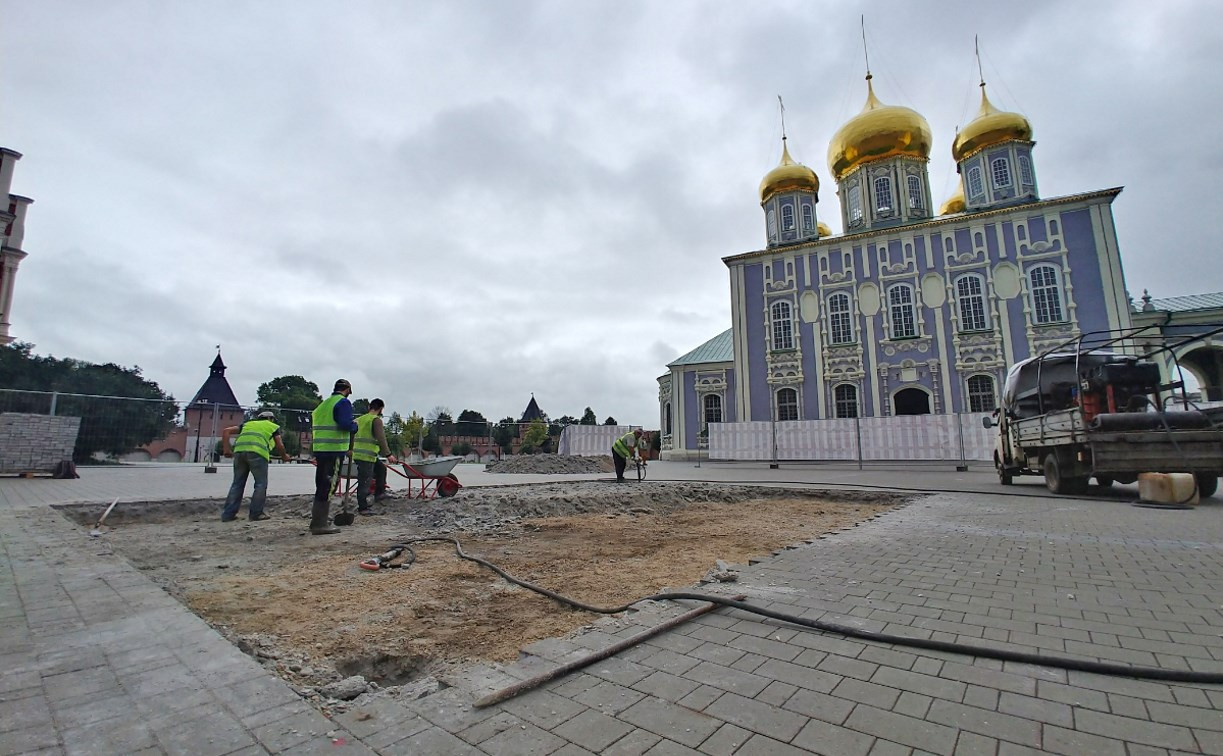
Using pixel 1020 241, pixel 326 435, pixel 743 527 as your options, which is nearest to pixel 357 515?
pixel 326 435

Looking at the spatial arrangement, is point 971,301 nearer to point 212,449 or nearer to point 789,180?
point 789,180

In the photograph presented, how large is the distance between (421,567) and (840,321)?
1109 inches

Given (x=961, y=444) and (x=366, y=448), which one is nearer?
(x=366, y=448)

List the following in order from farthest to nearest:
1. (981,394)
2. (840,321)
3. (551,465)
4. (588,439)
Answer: (588,439)
(840,321)
(981,394)
(551,465)

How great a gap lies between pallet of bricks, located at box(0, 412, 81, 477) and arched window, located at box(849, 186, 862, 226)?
114 feet

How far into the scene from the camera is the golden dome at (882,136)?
2977 centimetres

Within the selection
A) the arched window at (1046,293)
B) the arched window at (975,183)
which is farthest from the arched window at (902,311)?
the arched window at (975,183)

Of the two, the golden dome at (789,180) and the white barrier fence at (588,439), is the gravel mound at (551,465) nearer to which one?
the white barrier fence at (588,439)

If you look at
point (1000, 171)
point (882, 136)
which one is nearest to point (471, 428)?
point (882, 136)

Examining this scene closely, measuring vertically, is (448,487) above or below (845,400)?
below

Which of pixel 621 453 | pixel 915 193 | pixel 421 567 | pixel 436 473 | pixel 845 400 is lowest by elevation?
pixel 421 567

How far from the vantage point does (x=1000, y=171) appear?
28.3 metres

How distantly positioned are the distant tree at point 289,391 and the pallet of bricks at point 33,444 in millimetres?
46993

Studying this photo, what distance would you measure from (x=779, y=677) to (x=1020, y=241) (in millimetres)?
31239
